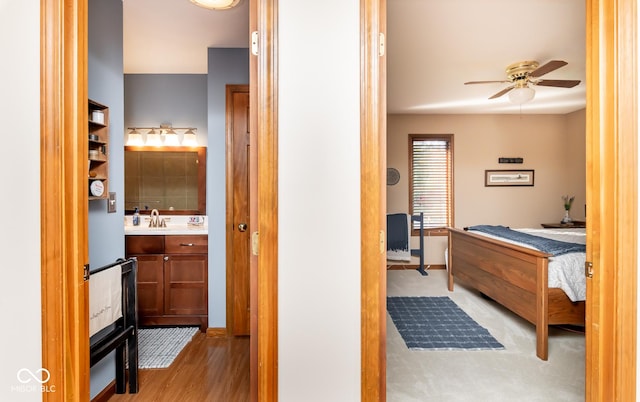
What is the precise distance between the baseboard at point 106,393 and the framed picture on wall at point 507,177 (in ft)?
18.8

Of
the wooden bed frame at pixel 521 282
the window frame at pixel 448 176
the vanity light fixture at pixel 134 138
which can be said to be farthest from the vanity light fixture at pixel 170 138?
the window frame at pixel 448 176

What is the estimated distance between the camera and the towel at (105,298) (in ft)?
5.65

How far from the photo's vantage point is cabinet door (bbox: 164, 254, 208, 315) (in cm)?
305

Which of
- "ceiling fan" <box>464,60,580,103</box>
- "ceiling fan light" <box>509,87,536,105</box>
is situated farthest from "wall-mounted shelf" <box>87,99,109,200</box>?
"ceiling fan light" <box>509,87,536,105</box>

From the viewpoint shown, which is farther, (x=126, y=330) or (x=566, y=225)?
(x=566, y=225)

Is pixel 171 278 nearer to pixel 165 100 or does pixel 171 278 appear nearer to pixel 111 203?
pixel 111 203

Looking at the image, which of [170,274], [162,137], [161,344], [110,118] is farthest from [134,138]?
[161,344]

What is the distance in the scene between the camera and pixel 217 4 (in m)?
2.20

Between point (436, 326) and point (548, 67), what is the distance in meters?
2.57

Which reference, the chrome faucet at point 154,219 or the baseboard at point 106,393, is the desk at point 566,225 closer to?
the chrome faucet at point 154,219

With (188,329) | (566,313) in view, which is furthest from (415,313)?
(188,329)

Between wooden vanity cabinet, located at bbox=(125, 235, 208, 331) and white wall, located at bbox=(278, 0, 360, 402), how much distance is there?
2001mm

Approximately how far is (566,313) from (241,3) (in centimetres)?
332

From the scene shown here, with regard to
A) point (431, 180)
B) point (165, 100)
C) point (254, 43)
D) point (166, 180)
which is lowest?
point (166, 180)
